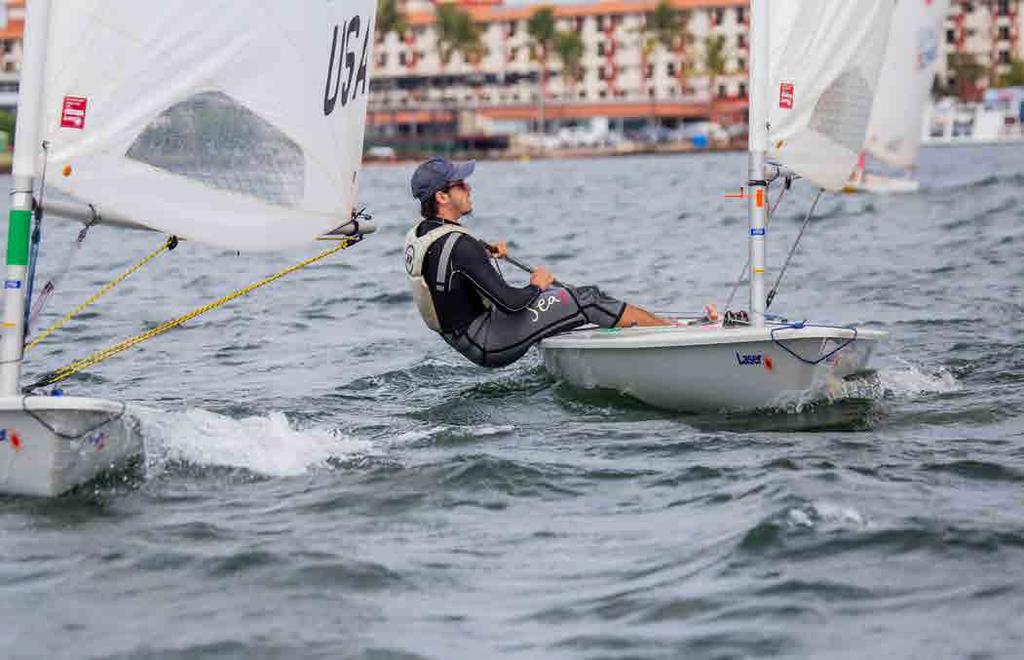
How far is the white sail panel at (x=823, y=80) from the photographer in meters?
9.05

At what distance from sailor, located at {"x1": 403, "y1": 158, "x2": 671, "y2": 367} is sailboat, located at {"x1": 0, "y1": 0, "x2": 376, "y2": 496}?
1.15 meters

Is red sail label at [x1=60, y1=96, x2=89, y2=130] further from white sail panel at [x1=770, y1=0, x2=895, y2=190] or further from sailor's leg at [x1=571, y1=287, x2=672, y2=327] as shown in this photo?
white sail panel at [x1=770, y1=0, x2=895, y2=190]

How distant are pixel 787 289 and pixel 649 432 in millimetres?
8174

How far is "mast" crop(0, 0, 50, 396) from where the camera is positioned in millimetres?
6441

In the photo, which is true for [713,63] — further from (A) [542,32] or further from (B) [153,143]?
(B) [153,143]

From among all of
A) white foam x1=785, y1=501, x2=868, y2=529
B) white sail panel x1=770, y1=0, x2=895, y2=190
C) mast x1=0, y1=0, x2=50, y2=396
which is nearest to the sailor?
white sail panel x1=770, y1=0, x2=895, y2=190

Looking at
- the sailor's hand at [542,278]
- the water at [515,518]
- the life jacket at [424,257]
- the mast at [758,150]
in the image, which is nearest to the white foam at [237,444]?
the water at [515,518]

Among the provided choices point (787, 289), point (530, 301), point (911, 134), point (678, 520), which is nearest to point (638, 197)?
point (911, 134)

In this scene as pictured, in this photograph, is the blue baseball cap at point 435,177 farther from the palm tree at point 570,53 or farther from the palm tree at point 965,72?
the palm tree at point 965,72

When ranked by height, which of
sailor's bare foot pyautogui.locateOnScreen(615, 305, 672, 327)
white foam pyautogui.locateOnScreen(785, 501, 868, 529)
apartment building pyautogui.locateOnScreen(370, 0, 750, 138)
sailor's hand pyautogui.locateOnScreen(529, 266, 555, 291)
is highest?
apartment building pyautogui.locateOnScreen(370, 0, 750, 138)

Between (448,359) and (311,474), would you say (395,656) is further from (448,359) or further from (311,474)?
(448,359)

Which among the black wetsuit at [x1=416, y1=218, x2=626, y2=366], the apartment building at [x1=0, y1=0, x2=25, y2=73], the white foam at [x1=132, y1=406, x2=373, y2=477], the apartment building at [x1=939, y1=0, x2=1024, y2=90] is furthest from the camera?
the apartment building at [x1=939, y1=0, x2=1024, y2=90]

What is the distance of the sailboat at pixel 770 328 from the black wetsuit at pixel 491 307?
0.40ft

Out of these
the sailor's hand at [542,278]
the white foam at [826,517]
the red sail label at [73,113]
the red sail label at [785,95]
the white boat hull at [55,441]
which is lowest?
the white foam at [826,517]
